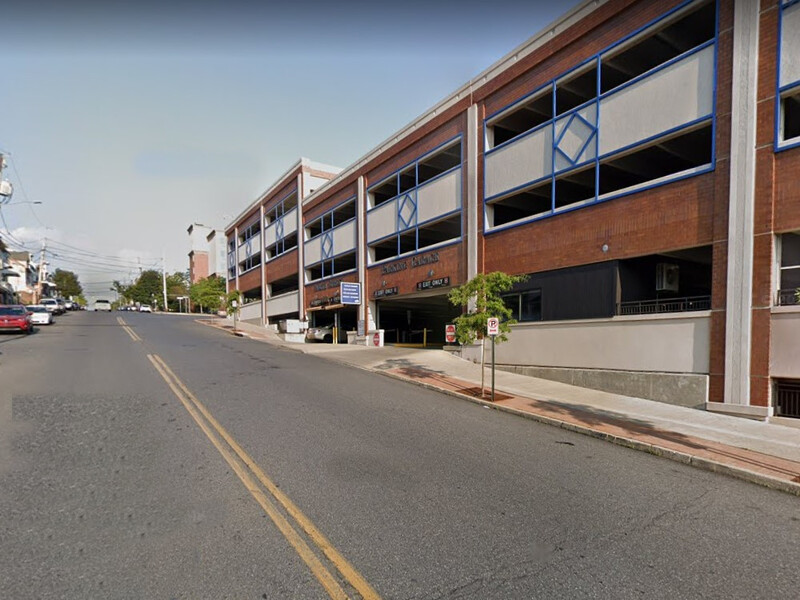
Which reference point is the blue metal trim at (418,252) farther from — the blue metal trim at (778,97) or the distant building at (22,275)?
the distant building at (22,275)

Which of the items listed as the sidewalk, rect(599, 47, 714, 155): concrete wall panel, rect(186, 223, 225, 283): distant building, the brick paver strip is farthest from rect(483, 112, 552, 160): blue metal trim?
rect(186, 223, 225, 283): distant building

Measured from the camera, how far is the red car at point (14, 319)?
2199cm

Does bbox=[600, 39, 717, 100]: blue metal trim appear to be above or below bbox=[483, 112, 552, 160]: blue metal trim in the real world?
above

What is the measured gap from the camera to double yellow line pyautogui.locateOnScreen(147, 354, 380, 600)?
2.97 meters

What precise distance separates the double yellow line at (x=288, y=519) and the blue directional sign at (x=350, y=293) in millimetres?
16368

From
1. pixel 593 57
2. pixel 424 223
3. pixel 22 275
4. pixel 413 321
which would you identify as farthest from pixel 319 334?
pixel 22 275

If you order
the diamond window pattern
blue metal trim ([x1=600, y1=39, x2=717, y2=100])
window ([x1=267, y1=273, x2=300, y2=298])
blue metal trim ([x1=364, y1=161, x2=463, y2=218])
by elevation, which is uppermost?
blue metal trim ([x1=600, y1=39, x2=717, y2=100])

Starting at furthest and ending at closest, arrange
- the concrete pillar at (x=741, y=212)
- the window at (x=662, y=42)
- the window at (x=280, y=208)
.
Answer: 1. the window at (x=280, y=208)
2. the window at (x=662, y=42)
3. the concrete pillar at (x=741, y=212)

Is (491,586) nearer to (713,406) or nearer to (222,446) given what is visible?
(222,446)

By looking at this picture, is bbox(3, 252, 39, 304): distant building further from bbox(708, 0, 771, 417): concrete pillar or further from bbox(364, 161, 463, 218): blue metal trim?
bbox(708, 0, 771, 417): concrete pillar

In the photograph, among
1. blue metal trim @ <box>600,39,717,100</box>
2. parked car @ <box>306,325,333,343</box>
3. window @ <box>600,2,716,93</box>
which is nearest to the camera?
blue metal trim @ <box>600,39,717,100</box>

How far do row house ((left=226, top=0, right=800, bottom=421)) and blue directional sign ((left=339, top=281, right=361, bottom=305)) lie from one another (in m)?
3.43

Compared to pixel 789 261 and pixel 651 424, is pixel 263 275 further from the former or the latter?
pixel 789 261

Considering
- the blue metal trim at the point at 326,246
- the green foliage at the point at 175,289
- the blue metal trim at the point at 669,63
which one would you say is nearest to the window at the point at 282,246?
the blue metal trim at the point at 326,246
